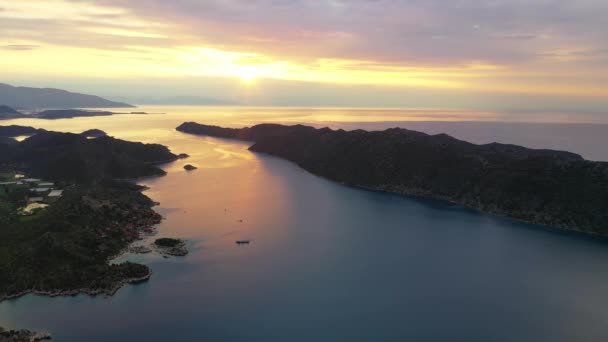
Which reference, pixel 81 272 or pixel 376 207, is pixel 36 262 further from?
pixel 376 207

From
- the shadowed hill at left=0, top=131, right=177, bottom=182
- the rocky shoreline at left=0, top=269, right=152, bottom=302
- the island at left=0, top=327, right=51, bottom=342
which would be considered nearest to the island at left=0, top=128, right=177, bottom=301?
the rocky shoreline at left=0, top=269, right=152, bottom=302

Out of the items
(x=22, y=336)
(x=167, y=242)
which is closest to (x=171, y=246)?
(x=167, y=242)

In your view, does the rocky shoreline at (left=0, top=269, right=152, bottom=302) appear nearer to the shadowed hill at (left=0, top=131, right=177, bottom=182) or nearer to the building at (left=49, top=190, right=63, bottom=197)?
the building at (left=49, top=190, right=63, bottom=197)

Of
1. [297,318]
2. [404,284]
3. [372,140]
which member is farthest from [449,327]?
[372,140]

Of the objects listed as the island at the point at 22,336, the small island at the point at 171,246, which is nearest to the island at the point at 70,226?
the small island at the point at 171,246

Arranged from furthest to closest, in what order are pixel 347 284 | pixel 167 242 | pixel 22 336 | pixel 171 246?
pixel 167 242
pixel 171 246
pixel 347 284
pixel 22 336

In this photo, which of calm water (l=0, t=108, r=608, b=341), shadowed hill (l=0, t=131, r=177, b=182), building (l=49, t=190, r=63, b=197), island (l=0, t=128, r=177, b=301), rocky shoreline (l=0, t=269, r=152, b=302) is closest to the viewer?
A: calm water (l=0, t=108, r=608, b=341)

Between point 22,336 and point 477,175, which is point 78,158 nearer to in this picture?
point 22,336
